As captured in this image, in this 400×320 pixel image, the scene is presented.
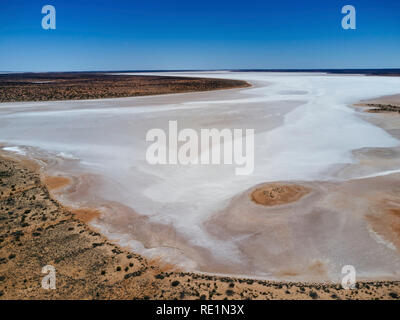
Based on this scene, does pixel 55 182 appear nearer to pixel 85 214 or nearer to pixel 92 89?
pixel 85 214

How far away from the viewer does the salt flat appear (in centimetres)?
891

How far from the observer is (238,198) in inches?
493

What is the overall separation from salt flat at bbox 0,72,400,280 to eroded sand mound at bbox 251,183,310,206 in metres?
0.45

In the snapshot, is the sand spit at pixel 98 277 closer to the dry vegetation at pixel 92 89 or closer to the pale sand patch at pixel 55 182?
the pale sand patch at pixel 55 182

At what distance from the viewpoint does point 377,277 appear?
25.9 ft

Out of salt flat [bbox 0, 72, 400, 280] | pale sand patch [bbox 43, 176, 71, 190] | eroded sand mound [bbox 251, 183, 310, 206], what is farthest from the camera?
pale sand patch [bbox 43, 176, 71, 190]

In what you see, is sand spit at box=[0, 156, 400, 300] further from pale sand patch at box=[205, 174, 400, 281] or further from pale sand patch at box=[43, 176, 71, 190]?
pale sand patch at box=[43, 176, 71, 190]

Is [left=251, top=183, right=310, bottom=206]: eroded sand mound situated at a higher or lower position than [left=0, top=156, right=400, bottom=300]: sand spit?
higher

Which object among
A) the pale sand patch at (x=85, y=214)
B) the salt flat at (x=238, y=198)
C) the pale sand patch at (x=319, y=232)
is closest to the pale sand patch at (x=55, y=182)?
the salt flat at (x=238, y=198)

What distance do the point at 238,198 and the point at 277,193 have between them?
6.08ft

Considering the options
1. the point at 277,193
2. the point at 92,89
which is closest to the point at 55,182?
the point at 277,193

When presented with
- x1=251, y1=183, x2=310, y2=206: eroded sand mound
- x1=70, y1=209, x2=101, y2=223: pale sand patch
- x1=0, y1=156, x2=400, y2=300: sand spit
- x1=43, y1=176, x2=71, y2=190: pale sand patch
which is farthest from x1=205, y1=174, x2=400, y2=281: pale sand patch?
x1=43, y1=176, x2=71, y2=190: pale sand patch

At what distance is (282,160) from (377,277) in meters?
9.69
